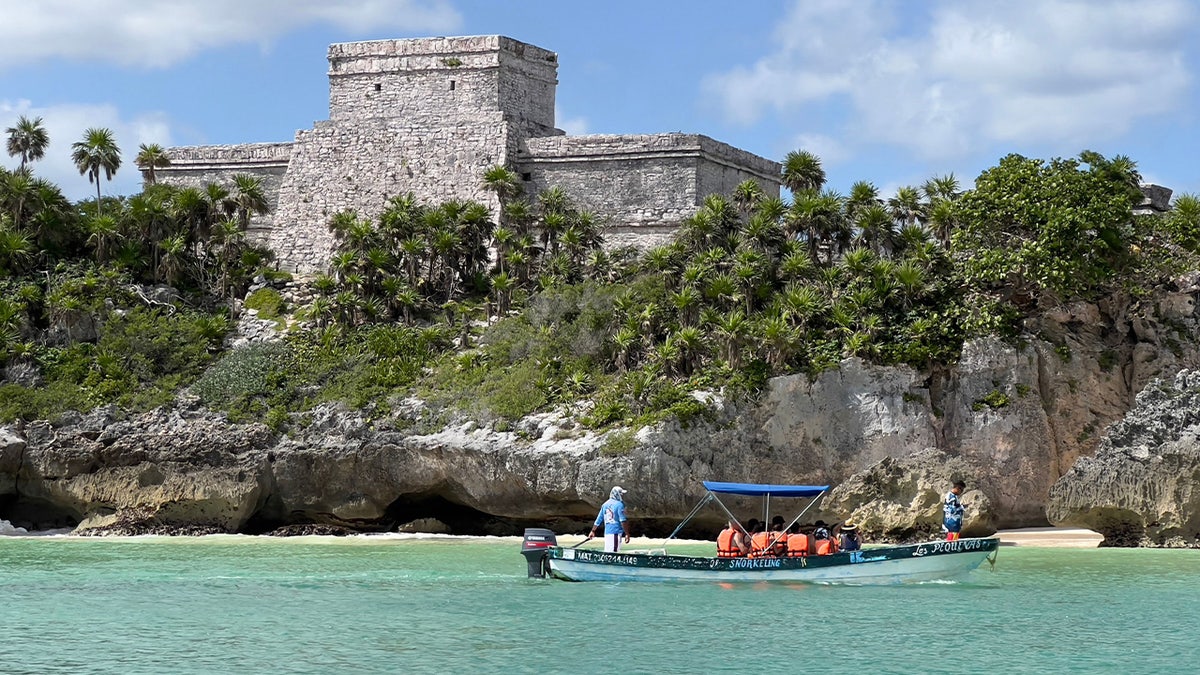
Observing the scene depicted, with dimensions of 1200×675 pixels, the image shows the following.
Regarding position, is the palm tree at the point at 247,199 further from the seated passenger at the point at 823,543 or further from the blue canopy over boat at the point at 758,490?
the seated passenger at the point at 823,543

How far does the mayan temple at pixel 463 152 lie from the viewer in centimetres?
4628

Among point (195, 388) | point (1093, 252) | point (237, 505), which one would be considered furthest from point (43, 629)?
point (1093, 252)

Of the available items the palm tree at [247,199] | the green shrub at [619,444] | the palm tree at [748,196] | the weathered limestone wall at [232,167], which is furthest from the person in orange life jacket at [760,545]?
the weathered limestone wall at [232,167]

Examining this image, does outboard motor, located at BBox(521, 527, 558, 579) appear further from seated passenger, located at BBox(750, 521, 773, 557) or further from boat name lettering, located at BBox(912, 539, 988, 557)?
boat name lettering, located at BBox(912, 539, 988, 557)

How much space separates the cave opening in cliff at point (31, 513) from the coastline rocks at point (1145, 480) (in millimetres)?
25205

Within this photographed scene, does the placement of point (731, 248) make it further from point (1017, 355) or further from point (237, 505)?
point (237, 505)

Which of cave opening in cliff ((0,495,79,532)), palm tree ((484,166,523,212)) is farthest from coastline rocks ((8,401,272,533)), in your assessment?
palm tree ((484,166,523,212))

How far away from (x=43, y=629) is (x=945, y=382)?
78.3ft

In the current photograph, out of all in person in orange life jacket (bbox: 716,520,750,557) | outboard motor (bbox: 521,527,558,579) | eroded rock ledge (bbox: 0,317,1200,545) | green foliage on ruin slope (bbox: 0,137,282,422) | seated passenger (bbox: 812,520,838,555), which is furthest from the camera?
green foliage on ruin slope (bbox: 0,137,282,422)

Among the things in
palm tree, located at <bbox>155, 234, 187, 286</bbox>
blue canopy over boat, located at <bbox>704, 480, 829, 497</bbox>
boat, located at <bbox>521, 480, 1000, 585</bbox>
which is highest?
palm tree, located at <bbox>155, 234, 187, 286</bbox>

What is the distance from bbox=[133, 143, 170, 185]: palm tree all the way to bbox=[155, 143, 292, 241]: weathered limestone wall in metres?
0.57

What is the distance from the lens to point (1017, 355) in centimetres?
3797

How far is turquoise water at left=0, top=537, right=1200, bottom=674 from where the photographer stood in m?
18.3

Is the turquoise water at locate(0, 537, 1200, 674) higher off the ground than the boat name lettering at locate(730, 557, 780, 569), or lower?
lower
